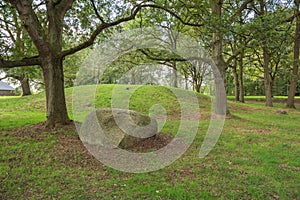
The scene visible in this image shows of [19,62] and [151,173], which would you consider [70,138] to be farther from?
[151,173]

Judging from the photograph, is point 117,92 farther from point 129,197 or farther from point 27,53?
point 129,197

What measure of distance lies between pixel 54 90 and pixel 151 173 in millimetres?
4144

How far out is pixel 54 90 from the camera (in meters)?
6.76

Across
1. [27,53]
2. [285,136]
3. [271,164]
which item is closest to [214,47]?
[285,136]

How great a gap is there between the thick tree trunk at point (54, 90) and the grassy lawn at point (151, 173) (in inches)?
17.9

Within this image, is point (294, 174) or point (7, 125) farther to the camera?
point (7, 125)

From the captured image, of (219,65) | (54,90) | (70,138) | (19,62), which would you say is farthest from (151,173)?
(219,65)

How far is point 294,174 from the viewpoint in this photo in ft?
14.5

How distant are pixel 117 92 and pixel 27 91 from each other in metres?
10.7

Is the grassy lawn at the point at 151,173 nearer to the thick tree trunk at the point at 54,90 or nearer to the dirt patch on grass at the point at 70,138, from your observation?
the dirt patch on grass at the point at 70,138

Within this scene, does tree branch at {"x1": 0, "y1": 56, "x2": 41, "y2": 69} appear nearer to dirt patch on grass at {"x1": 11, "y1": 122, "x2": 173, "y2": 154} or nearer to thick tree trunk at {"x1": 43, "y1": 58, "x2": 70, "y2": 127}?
thick tree trunk at {"x1": 43, "y1": 58, "x2": 70, "y2": 127}

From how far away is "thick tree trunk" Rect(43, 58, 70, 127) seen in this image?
672 centimetres

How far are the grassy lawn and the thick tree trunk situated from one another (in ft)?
1.49

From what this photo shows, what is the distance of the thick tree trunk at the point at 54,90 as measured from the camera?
672cm
